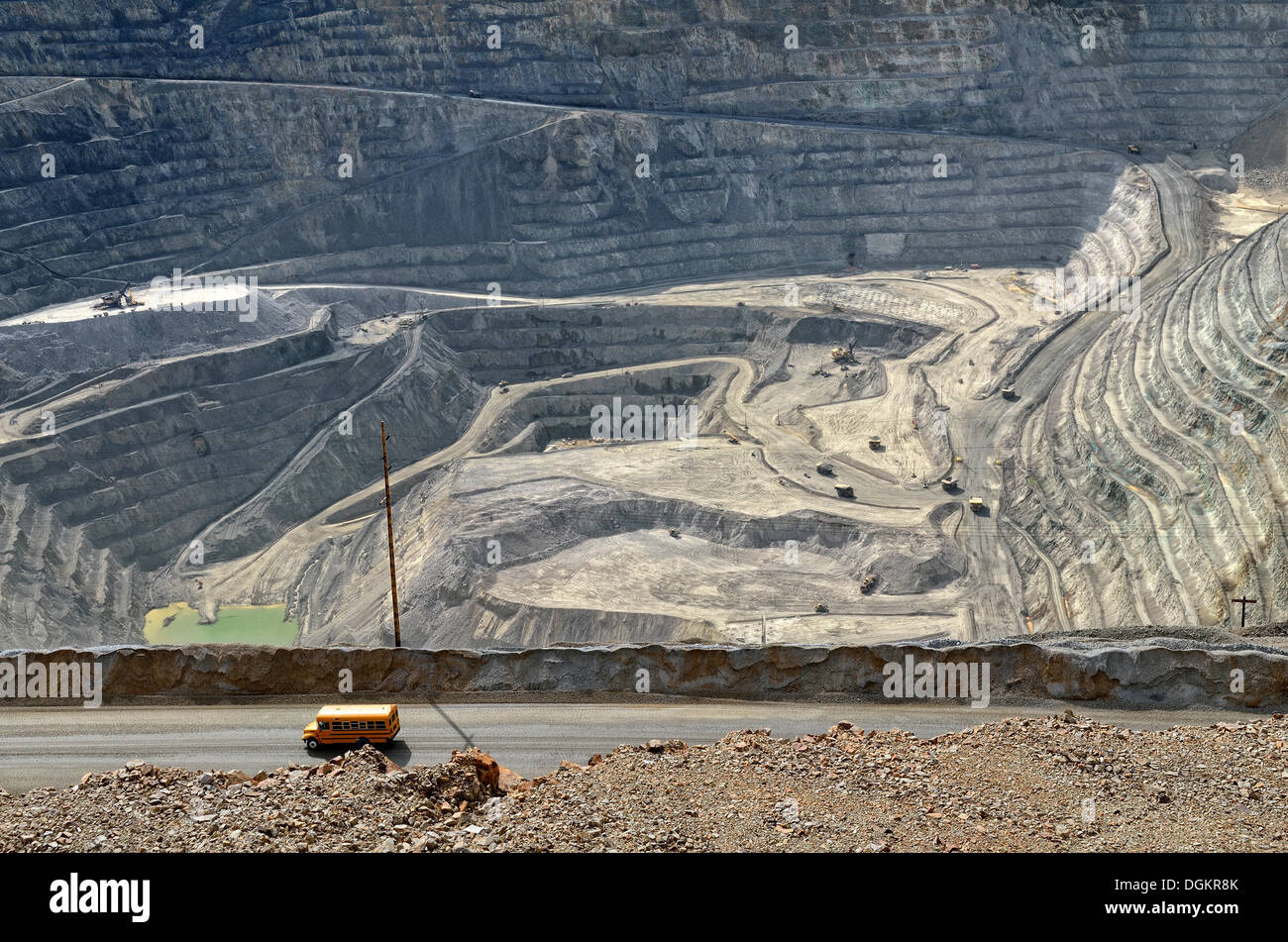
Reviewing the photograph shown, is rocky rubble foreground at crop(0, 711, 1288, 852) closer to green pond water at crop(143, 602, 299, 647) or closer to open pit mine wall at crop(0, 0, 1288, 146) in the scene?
green pond water at crop(143, 602, 299, 647)

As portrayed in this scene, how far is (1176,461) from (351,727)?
4233 centimetres

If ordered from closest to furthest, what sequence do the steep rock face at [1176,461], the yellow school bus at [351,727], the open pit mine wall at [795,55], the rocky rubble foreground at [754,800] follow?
the rocky rubble foreground at [754,800]
the yellow school bus at [351,727]
the steep rock face at [1176,461]
the open pit mine wall at [795,55]

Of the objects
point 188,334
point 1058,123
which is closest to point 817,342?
point 1058,123

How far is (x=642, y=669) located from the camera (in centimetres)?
2355

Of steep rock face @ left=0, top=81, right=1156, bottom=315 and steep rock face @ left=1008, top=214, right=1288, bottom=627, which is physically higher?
steep rock face @ left=0, top=81, right=1156, bottom=315

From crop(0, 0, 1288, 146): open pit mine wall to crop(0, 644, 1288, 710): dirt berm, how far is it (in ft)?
282

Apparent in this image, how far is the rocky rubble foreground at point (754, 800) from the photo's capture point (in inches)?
568

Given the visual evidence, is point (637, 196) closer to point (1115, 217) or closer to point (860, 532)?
point (1115, 217)

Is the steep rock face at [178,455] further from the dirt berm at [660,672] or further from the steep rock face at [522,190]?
the dirt berm at [660,672]

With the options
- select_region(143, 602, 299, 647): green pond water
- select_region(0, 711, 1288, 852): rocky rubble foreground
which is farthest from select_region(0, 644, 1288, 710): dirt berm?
select_region(143, 602, 299, 647): green pond water

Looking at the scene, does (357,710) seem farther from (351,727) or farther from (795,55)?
(795,55)

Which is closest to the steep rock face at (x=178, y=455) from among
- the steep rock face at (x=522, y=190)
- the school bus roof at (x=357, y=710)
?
the steep rock face at (x=522, y=190)

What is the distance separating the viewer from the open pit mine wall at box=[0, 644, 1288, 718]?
22.4 m

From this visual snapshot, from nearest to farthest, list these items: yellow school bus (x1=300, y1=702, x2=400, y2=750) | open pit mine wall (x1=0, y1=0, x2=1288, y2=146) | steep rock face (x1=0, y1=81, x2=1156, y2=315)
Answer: yellow school bus (x1=300, y1=702, x2=400, y2=750)
steep rock face (x1=0, y1=81, x2=1156, y2=315)
open pit mine wall (x1=0, y1=0, x2=1288, y2=146)
